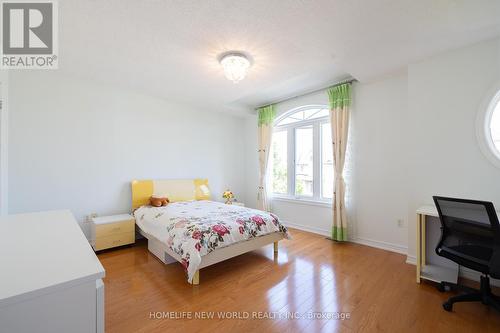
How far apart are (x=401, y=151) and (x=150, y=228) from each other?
3731 mm

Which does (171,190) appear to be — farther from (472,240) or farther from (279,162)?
(472,240)

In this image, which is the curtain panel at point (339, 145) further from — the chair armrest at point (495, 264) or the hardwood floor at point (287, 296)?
the chair armrest at point (495, 264)

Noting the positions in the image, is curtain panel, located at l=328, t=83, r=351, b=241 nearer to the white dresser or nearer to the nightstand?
the nightstand

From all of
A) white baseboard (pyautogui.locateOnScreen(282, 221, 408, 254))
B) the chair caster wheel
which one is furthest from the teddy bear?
the chair caster wheel

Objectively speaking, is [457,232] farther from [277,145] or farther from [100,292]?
[277,145]

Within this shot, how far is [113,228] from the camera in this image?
317cm

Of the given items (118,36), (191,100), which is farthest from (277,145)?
(118,36)

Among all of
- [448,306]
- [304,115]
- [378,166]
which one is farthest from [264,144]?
[448,306]

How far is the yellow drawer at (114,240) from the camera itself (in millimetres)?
3064

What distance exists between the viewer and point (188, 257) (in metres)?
2.16

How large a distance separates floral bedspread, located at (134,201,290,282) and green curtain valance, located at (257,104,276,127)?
2.43 m

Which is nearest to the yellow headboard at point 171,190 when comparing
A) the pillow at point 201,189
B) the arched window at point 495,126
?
the pillow at point 201,189

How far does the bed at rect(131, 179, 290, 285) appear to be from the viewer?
225 cm

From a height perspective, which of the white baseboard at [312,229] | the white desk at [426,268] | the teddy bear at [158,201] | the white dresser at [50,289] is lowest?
the white baseboard at [312,229]
